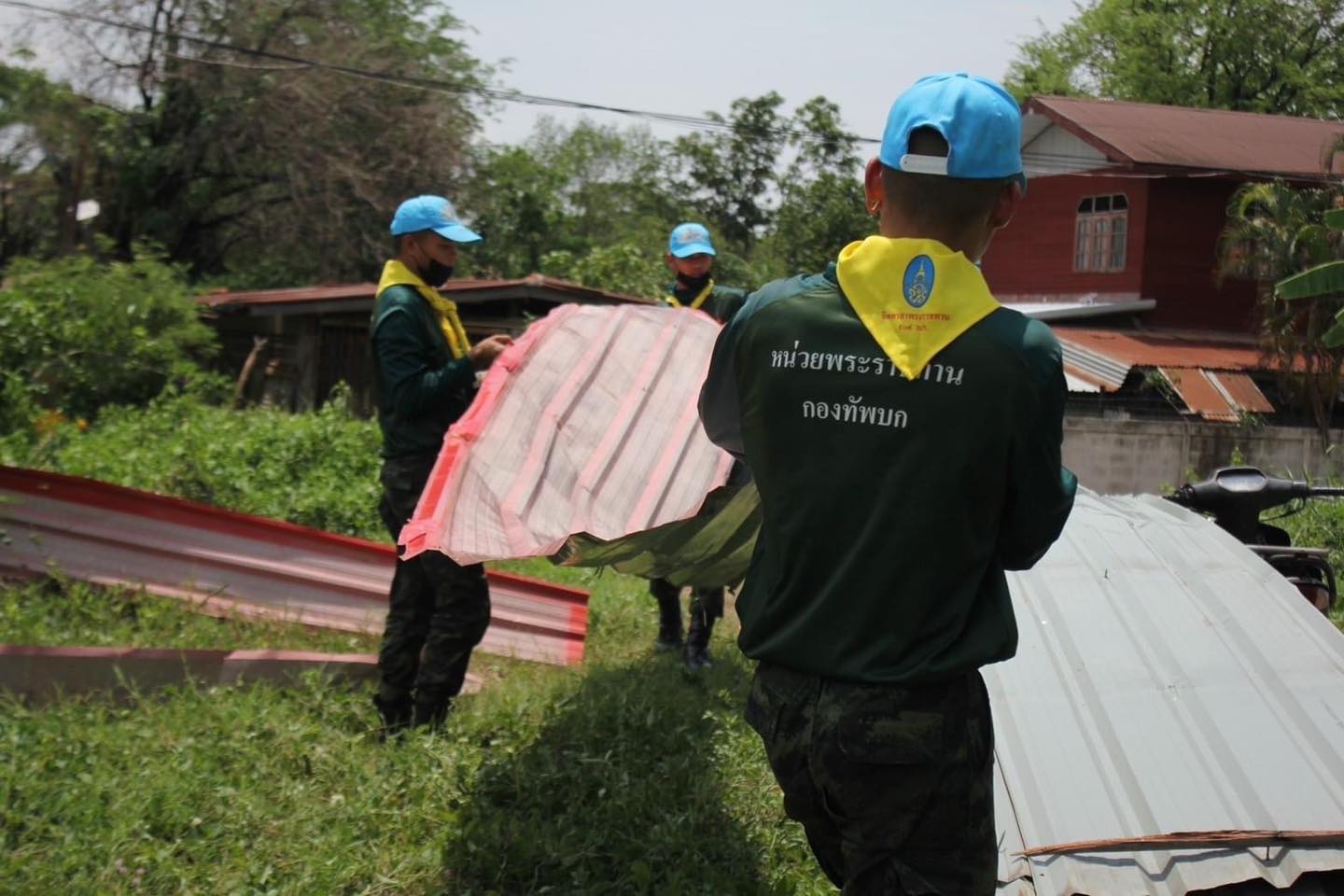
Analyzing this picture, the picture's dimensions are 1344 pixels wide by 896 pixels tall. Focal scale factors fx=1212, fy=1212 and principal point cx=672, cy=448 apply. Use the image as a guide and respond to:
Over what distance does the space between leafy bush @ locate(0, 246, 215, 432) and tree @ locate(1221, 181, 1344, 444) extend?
45.0 feet

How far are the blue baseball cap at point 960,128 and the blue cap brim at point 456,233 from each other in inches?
108

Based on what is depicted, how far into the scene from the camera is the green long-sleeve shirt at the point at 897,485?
188cm

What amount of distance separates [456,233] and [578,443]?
1163 millimetres

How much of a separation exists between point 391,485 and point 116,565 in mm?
2226

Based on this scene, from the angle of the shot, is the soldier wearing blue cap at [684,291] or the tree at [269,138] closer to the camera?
the soldier wearing blue cap at [684,291]

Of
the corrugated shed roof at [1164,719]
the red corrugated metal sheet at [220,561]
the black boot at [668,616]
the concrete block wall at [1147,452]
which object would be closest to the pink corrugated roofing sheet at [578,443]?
the corrugated shed roof at [1164,719]

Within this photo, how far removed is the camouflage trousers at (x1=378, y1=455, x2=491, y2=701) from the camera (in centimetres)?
430

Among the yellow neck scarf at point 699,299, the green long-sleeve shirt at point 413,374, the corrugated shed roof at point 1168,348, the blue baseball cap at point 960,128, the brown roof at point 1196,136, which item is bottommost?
the corrugated shed roof at point 1168,348

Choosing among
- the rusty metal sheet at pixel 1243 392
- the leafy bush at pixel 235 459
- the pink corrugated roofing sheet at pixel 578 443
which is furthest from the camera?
the rusty metal sheet at pixel 1243 392

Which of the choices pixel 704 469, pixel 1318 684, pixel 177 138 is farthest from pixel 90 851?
pixel 177 138

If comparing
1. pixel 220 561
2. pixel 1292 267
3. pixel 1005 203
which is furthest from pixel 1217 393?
pixel 1005 203

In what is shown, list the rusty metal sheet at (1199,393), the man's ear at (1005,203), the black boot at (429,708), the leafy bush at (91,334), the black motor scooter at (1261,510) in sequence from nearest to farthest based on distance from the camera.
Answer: the man's ear at (1005,203) → the black motor scooter at (1261,510) → the black boot at (429,708) → the leafy bush at (91,334) → the rusty metal sheet at (1199,393)

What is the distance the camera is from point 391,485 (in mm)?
4398

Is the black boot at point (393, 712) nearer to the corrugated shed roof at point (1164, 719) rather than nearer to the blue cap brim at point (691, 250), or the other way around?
the corrugated shed roof at point (1164, 719)
